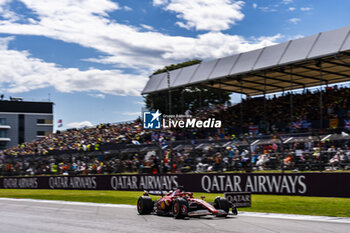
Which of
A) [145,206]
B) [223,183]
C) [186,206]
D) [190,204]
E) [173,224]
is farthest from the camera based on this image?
[223,183]

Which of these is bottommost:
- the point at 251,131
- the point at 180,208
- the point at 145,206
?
the point at 145,206

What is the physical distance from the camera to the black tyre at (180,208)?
424 inches

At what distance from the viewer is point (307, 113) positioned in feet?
92.7

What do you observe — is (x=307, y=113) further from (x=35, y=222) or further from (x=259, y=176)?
(x=35, y=222)

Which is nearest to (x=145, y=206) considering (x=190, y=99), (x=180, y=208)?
(x=180, y=208)

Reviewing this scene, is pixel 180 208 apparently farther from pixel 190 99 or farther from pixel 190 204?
pixel 190 99

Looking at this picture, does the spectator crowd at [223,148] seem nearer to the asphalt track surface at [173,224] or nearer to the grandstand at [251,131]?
the grandstand at [251,131]

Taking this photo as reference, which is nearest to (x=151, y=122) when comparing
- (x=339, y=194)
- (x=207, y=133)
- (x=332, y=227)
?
(x=207, y=133)

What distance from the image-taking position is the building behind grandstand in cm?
8331

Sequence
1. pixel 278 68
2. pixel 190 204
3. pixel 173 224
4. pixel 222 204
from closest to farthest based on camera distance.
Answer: pixel 173 224 < pixel 190 204 < pixel 222 204 < pixel 278 68

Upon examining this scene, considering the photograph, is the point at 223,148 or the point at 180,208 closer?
the point at 180,208

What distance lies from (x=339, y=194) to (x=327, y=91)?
16183 mm

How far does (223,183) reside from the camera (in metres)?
18.6

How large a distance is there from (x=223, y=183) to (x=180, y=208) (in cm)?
799
